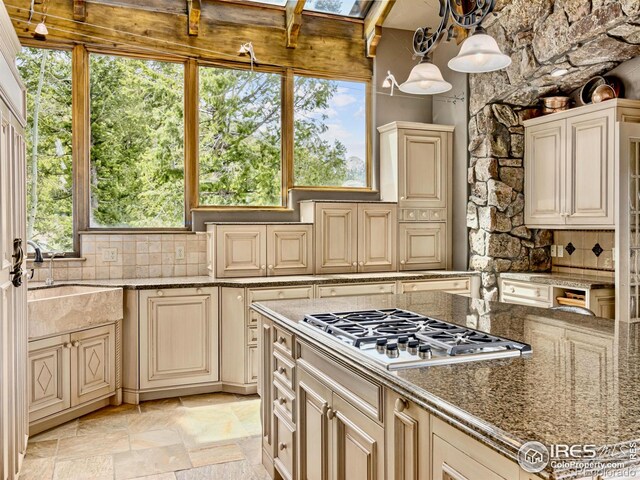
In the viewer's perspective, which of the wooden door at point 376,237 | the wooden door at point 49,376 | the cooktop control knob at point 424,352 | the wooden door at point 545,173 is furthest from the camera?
the wooden door at point 376,237

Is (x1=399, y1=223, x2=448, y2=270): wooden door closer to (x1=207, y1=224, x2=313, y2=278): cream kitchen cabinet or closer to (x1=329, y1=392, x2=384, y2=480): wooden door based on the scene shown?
(x1=207, y1=224, x2=313, y2=278): cream kitchen cabinet

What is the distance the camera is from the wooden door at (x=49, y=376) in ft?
10.9

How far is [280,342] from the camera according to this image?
8.38 ft

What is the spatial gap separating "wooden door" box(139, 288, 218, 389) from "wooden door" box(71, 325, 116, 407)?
22cm

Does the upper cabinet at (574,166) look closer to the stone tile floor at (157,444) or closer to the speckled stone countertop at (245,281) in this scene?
the speckled stone countertop at (245,281)

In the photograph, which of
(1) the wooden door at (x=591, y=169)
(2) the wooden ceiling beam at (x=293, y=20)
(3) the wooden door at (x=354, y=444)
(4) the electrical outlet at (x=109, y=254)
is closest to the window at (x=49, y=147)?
(4) the electrical outlet at (x=109, y=254)

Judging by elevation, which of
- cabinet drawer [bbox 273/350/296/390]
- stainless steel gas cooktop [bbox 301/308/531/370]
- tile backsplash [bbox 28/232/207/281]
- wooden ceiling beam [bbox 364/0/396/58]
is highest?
wooden ceiling beam [bbox 364/0/396/58]

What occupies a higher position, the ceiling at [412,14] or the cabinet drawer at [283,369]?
the ceiling at [412,14]

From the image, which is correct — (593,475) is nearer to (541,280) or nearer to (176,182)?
(541,280)

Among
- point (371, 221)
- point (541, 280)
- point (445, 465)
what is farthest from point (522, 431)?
point (371, 221)

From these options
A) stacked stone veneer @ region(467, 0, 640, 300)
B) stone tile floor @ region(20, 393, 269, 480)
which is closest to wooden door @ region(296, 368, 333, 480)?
stone tile floor @ region(20, 393, 269, 480)

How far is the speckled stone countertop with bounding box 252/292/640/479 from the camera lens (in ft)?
3.53

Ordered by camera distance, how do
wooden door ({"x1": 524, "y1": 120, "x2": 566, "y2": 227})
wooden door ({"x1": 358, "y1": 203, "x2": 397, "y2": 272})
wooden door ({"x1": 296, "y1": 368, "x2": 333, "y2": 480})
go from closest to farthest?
wooden door ({"x1": 296, "y1": 368, "x2": 333, "y2": 480})
wooden door ({"x1": 524, "y1": 120, "x2": 566, "y2": 227})
wooden door ({"x1": 358, "y1": 203, "x2": 397, "y2": 272})

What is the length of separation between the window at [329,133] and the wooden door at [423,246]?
2.30 feet
